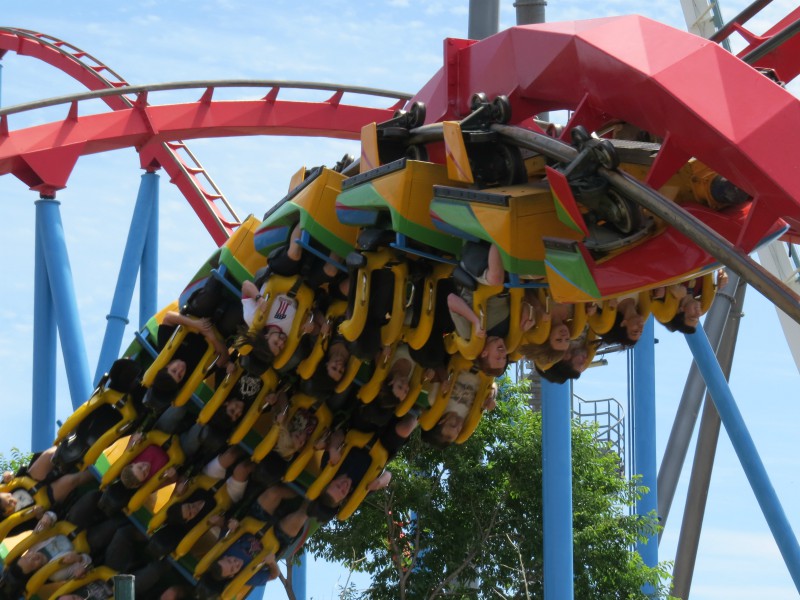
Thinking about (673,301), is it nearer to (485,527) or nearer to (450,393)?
(450,393)

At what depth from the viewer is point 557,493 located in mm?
6891

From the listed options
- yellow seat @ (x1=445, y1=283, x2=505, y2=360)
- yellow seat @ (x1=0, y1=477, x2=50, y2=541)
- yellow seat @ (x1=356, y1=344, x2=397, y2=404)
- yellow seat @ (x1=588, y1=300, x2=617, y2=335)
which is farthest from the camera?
yellow seat @ (x1=0, y1=477, x2=50, y2=541)

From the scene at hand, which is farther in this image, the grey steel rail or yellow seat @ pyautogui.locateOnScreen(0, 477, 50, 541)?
the grey steel rail

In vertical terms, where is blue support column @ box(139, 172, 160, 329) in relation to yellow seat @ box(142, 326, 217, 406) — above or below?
above

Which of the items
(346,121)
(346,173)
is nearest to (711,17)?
(346,121)

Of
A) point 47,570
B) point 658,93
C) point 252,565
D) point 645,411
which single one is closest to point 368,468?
point 252,565

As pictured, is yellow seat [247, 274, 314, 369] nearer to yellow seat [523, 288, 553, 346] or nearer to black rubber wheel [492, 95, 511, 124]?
yellow seat [523, 288, 553, 346]

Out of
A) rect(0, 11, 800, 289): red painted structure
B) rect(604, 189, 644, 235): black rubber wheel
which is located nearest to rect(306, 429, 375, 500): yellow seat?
rect(0, 11, 800, 289): red painted structure

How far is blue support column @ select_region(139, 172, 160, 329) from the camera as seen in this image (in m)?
9.58

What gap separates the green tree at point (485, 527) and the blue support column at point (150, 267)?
2613 millimetres

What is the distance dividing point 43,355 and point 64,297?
0.67 m

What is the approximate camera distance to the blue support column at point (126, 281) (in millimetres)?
8844

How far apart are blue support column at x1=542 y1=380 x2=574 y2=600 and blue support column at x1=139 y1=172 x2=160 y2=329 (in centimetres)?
371

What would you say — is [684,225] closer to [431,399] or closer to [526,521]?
[431,399]
